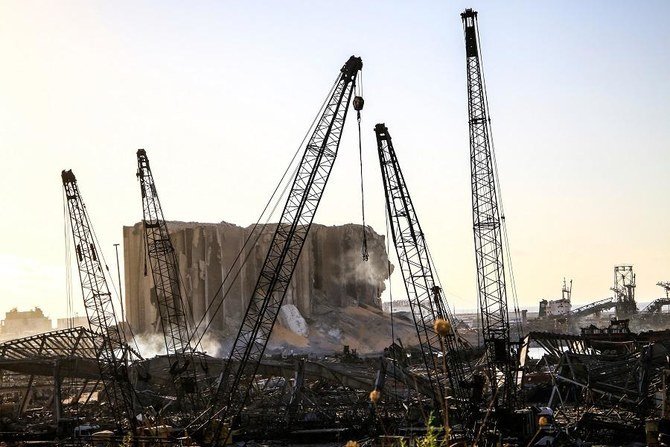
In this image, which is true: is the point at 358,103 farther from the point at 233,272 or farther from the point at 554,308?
the point at 554,308

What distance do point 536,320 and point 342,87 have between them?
357 feet

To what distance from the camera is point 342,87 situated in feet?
158

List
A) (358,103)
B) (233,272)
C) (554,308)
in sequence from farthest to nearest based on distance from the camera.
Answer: (554,308), (233,272), (358,103)

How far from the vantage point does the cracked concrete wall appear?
355 feet

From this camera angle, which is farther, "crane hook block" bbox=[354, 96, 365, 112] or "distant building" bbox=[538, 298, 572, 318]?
"distant building" bbox=[538, 298, 572, 318]

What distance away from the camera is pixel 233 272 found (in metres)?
114

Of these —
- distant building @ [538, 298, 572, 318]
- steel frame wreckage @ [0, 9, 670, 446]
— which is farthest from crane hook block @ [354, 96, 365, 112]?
distant building @ [538, 298, 572, 318]

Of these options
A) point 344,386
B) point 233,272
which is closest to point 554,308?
A: point 233,272

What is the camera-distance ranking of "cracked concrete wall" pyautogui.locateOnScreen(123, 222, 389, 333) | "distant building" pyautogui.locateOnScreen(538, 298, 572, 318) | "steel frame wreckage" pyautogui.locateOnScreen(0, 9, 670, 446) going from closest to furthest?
"steel frame wreckage" pyautogui.locateOnScreen(0, 9, 670, 446), "cracked concrete wall" pyautogui.locateOnScreen(123, 222, 389, 333), "distant building" pyautogui.locateOnScreen(538, 298, 572, 318)

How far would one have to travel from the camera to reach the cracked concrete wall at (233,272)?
355 ft

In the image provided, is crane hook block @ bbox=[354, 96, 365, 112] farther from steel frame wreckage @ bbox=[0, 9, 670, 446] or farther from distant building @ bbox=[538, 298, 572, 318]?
distant building @ bbox=[538, 298, 572, 318]

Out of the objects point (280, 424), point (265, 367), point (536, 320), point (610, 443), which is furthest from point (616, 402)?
point (536, 320)

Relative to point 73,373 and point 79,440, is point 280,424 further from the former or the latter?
point 73,373

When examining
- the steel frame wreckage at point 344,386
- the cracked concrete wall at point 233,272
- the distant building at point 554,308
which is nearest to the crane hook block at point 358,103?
the steel frame wreckage at point 344,386
